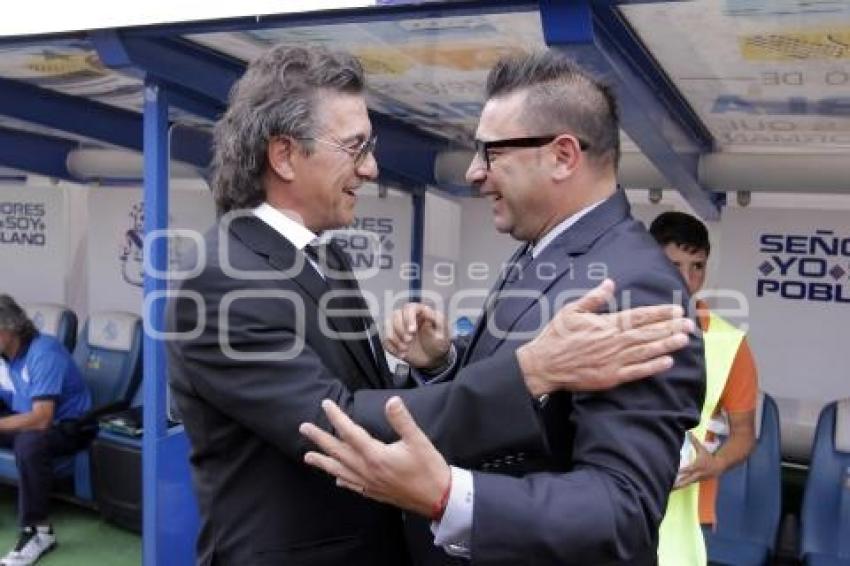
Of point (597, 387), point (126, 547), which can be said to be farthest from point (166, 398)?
point (597, 387)

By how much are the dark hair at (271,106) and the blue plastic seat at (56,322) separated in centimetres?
433

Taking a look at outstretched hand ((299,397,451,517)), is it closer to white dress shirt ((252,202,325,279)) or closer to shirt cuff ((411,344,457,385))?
white dress shirt ((252,202,325,279))

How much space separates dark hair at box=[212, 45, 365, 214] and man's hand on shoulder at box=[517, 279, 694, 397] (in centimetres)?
57

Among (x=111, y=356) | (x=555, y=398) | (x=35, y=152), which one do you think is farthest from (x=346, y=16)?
(x=35, y=152)

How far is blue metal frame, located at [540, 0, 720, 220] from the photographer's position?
180cm

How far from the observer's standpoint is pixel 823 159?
11.6 feet

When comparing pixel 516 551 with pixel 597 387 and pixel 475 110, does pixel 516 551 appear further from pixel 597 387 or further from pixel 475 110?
pixel 475 110

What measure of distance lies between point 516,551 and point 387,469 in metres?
0.17

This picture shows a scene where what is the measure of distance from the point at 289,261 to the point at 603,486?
0.60 metres

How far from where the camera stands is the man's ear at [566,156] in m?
1.19

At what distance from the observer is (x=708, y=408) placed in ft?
6.39

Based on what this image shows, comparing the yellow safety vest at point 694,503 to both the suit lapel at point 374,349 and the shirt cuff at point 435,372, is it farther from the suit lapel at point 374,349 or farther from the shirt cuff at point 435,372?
the suit lapel at point 374,349

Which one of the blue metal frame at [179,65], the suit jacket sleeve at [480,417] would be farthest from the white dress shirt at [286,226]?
the blue metal frame at [179,65]

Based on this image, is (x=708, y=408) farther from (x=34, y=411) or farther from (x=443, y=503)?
(x=34, y=411)
